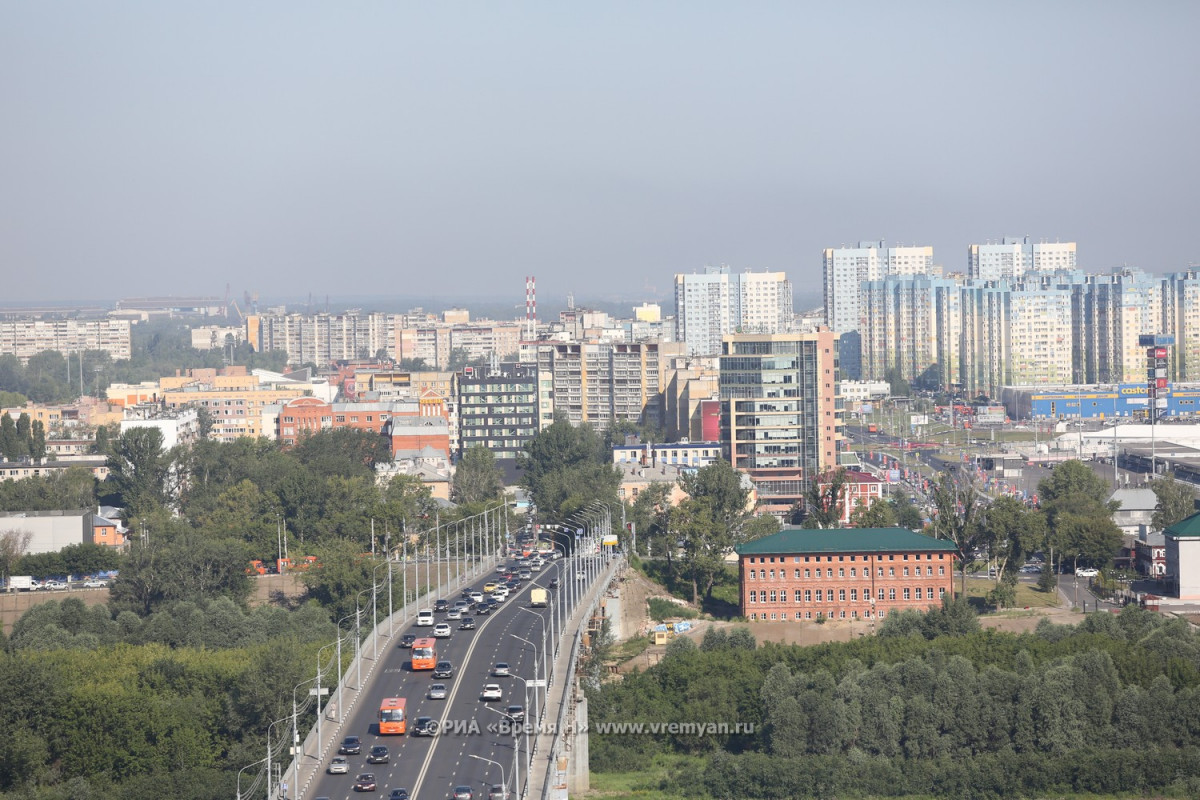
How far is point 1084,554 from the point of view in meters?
44.2

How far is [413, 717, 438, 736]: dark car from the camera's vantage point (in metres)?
23.9

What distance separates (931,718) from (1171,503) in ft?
69.2

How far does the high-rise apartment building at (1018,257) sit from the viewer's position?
5103 inches

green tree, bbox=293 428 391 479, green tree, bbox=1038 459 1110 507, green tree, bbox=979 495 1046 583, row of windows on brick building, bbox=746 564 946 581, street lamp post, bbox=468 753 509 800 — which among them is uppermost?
green tree, bbox=293 428 391 479

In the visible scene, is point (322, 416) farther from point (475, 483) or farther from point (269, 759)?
point (269, 759)

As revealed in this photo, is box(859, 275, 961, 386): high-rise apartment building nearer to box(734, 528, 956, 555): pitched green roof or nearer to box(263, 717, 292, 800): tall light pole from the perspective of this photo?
box(734, 528, 956, 555): pitched green roof

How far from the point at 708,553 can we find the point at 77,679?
1711cm

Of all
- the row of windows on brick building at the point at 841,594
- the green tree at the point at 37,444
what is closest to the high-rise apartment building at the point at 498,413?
the green tree at the point at 37,444

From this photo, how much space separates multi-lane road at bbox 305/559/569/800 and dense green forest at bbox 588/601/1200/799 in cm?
229

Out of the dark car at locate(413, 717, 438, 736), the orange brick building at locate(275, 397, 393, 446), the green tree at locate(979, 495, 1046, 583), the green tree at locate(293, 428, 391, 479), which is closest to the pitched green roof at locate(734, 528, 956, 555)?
the green tree at locate(979, 495, 1046, 583)

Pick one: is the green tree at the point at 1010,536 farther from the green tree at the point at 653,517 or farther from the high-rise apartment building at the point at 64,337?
the high-rise apartment building at the point at 64,337

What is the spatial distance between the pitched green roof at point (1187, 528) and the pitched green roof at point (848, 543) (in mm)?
4937

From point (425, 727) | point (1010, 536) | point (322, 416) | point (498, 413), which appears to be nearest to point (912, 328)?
point (498, 413)

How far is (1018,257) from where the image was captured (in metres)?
129
